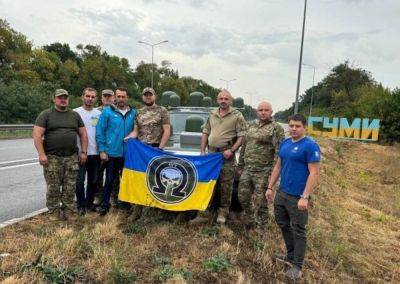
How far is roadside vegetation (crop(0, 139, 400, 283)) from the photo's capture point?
4.57 metres

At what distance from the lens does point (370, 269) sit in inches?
250

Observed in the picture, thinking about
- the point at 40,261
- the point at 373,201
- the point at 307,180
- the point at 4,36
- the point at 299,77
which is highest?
the point at 4,36

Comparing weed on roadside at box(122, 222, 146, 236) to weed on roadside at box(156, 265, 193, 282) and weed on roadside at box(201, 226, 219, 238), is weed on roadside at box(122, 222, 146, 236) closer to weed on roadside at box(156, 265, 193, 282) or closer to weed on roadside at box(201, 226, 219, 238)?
weed on roadside at box(201, 226, 219, 238)

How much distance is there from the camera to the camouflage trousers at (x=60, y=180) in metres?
A: 6.25

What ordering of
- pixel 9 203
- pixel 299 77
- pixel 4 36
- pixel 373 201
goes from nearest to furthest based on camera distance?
pixel 9 203, pixel 373 201, pixel 299 77, pixel 4 36

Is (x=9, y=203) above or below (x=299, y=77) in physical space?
below

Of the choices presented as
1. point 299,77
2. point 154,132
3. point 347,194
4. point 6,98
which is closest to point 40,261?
point 154,132

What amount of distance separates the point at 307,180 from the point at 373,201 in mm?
8090

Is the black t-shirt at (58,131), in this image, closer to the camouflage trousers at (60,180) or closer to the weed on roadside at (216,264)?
the camouflage trousers at (60,180)

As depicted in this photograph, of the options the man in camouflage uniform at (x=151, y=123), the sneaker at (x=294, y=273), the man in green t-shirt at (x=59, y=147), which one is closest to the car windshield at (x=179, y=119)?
the man in camouflage uniform at (x=151, y=123)

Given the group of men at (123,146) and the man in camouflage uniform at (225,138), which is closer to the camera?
the group of men at (123,146)

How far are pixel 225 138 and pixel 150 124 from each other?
1131 millimetres

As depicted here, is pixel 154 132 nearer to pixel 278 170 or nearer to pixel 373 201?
pixel 278 170

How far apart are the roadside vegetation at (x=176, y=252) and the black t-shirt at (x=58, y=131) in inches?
40.8
